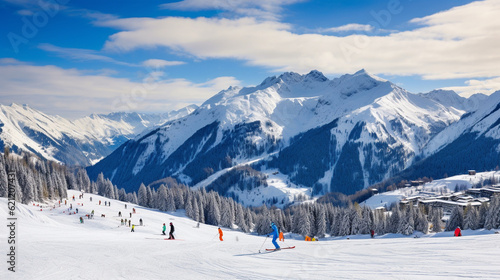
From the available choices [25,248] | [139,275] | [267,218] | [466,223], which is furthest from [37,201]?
[466,223]

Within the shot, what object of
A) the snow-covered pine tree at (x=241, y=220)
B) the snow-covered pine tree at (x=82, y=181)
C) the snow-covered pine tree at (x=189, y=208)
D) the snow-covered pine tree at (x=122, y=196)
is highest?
the snow-covered pine tree at (x=82, y=181)

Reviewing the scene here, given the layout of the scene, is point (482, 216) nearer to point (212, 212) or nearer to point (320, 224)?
point (320, 224)

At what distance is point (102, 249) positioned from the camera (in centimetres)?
2958

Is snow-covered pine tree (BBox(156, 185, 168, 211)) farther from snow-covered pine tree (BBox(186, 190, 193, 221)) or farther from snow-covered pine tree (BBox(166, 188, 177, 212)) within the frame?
snow-covered pine tree (BBox(186, 190, 193, 221))

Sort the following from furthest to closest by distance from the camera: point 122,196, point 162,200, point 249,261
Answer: point 122,196
point 162,200
point 249,261

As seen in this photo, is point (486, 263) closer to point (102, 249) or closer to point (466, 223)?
point (102, 249)

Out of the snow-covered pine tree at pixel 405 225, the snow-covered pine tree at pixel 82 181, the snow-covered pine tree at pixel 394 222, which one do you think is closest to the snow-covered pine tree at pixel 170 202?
the snow-covered pine tree at pixel 82 181

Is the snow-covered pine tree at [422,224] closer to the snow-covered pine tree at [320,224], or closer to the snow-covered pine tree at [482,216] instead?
the snow-covered pine tree at [482,216]

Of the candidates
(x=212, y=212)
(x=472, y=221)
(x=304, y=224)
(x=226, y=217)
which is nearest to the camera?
(x=472, y=221)

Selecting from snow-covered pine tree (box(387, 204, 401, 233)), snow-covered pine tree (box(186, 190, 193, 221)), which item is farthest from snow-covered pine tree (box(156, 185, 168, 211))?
snow-covered pine tree (box(387, 204, 401, 233))

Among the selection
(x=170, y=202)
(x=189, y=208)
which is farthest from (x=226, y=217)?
(x=170, y=202)

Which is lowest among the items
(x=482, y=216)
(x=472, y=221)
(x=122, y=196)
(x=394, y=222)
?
(x=394, y=222)

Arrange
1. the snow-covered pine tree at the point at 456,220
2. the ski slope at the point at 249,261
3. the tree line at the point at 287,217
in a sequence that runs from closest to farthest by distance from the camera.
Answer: the ski slope at the point at 249,261
the tree line at the point at 287,217
the snow-covered pine tree at the point at 456,220

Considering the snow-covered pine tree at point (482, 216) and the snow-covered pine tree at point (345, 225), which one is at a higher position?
the snow-covered pine tree at point (482, 216)
